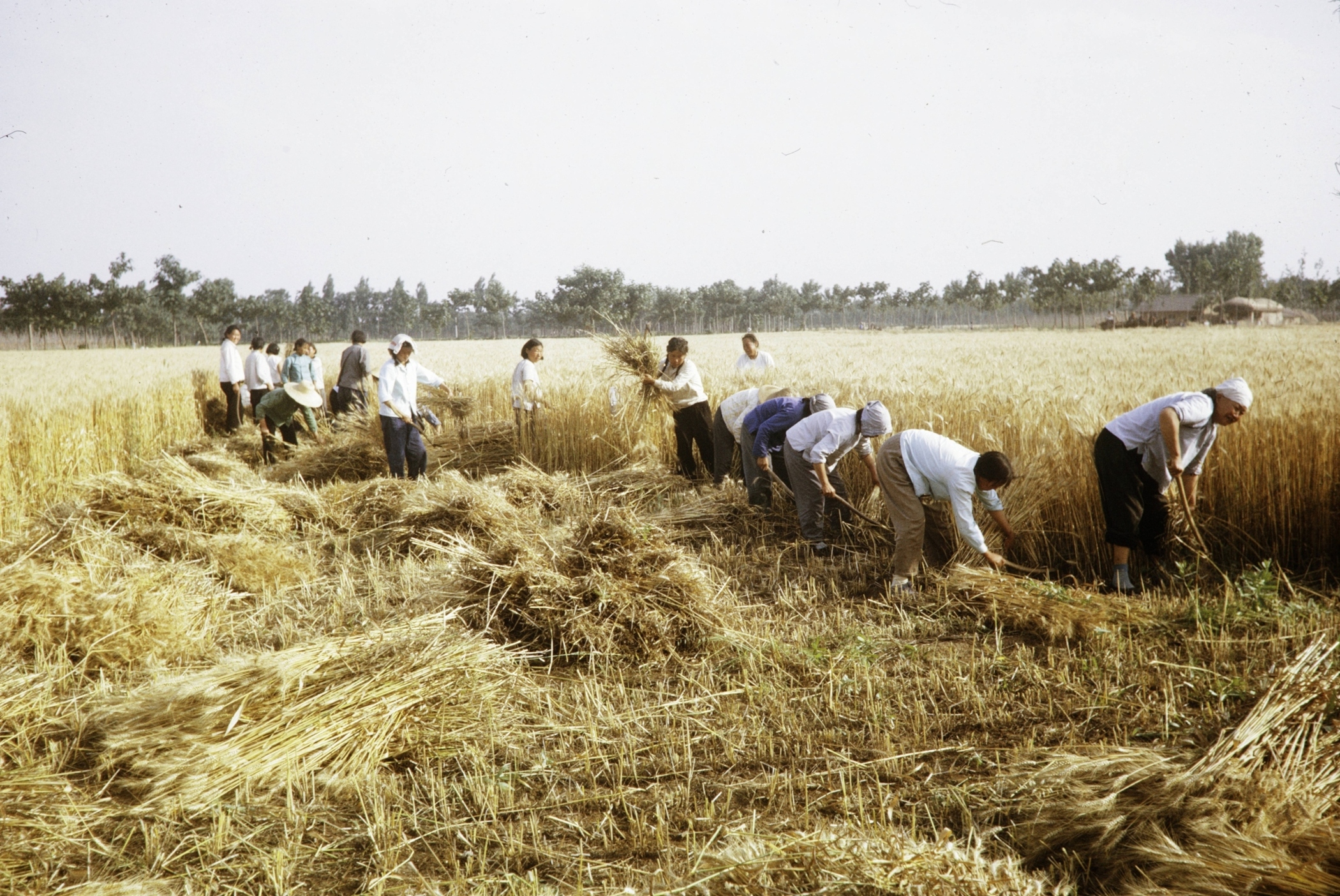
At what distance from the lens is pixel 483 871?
236 centimetres

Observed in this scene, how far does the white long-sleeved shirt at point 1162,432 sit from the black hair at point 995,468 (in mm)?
1113

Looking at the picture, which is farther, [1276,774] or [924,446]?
[924,446]

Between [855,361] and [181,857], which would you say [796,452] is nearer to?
[181,857]

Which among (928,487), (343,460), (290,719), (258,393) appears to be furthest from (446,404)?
(290,719)

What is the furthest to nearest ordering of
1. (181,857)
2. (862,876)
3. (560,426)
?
1. (560,426)
2. (181,857)
3. (862,876)

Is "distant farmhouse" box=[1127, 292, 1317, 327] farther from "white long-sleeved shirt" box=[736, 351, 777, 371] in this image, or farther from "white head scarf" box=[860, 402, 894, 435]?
"white head scarf" box=[860, 402, 894, 435]

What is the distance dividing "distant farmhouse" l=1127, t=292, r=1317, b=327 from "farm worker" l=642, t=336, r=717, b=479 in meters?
43.5

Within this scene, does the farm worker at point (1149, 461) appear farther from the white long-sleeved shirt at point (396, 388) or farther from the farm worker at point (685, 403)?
the white long-sleeved shirt at point (396, 388)

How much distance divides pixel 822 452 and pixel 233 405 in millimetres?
9935

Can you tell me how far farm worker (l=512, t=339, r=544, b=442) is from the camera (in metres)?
8.73

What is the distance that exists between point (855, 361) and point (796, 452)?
39.5 ft

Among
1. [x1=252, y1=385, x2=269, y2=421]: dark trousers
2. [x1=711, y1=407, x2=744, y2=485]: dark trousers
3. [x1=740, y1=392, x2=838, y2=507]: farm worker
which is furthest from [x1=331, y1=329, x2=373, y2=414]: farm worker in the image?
[x1=740, y1=392, x2=838, y2=507]: farm worker

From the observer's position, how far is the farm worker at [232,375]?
11.1 m

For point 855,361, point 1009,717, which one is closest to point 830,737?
point 1009,717
